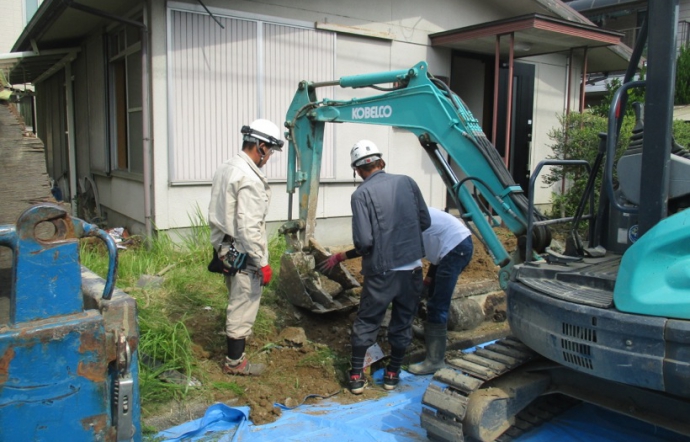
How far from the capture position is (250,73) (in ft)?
26.0

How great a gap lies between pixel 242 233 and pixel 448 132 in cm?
175

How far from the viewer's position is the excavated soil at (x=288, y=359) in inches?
165

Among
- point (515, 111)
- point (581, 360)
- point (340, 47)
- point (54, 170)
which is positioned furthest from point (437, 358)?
point (54, 170)

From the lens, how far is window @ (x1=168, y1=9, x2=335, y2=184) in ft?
24.1

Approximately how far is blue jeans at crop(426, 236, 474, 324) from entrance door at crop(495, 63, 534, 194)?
21.6 ft

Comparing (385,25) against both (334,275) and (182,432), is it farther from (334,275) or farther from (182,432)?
(182,432)

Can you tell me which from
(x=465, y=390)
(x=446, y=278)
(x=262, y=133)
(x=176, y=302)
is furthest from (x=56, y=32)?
(x=465, y=390)

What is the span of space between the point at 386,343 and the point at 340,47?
16.8ft

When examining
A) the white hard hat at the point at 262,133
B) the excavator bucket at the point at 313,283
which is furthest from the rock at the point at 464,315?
the white hard hat at the point at 262,133

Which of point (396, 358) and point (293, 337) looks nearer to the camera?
point (396, 358)

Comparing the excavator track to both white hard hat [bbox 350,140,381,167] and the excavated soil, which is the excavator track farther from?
white hard hat [bbox 350,140,381,167]

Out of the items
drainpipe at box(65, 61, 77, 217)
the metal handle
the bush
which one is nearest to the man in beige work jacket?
the metal handle

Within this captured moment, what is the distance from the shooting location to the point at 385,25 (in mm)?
9336

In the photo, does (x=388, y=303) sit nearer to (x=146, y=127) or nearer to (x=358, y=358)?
(x=358, y=358)
